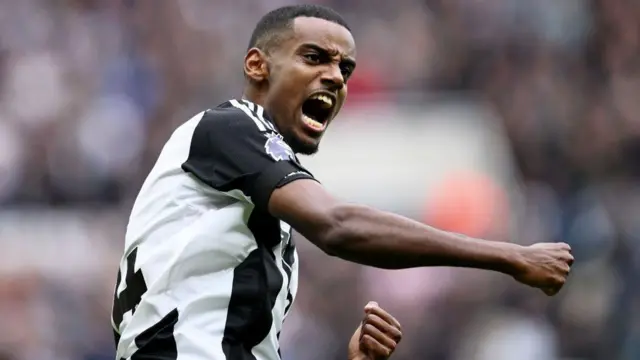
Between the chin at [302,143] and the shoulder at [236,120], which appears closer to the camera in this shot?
the shoulder at [236,120]

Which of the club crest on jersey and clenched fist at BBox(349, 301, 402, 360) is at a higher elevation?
the club crest on jersey

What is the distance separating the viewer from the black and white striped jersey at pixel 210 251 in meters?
3.93

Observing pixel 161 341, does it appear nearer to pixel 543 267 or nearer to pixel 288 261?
pixel 288 261

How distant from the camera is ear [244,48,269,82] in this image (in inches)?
181

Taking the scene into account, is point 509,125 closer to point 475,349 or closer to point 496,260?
point 475,349

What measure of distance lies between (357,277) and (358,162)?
1.23 meters

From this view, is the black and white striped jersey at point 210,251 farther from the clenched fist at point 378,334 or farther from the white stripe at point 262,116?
the clenched fist at point 378,334

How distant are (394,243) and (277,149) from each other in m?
0.50

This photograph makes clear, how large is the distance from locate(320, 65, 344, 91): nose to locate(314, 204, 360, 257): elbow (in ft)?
2.85

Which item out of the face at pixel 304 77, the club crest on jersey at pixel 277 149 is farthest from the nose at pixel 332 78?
the club crest on jersey at pixel 277 149

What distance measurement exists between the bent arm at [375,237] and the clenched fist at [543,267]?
3 centimetres

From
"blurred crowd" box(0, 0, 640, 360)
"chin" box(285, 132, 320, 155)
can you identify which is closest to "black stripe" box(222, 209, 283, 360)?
"chin" box(285, 132, 320, 155)

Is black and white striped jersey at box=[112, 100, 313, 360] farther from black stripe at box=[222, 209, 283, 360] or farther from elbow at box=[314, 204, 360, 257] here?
elbow at box=[314, 204, 360, 257]

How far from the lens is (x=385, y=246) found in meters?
3.72
